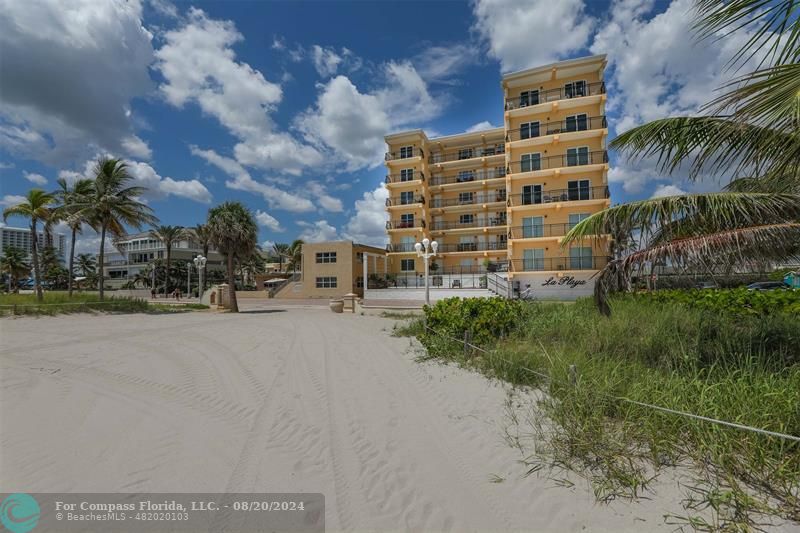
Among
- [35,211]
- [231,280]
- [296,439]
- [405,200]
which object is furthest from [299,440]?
[405,200]

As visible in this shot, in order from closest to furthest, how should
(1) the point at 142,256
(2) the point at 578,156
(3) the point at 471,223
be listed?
(2) the point at 578,156, (3) the point at 471,223, (1) the point at 142,256

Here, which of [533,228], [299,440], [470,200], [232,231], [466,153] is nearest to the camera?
[299,440]

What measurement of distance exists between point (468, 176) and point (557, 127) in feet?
35.1

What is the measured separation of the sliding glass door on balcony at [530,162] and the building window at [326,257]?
2048cm

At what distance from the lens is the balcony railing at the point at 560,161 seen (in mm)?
27166

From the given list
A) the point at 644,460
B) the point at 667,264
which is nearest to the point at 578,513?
the point at 644,460

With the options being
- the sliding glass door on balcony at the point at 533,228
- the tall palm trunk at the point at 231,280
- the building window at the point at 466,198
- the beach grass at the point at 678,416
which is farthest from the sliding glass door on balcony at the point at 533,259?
the tall palm trunk at the point at 231,280

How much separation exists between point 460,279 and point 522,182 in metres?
9.93

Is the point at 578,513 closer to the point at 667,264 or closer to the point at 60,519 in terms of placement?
the point at 667,264

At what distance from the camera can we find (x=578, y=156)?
27766mm

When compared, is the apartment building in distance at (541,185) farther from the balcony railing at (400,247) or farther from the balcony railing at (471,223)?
the balcony railing at (400,247)

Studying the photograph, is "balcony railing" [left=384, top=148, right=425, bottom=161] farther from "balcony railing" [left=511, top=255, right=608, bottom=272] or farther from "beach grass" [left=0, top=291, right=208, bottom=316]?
"beach grass" [left=0, top=291, right=208, bottom=316]

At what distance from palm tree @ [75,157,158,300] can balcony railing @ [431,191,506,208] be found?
26.7 m

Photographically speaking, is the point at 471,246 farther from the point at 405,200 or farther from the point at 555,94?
the point at 555,94
